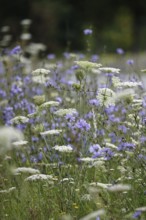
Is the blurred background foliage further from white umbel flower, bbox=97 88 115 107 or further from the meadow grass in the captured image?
white umbel flower, bbox=97 88 115 107

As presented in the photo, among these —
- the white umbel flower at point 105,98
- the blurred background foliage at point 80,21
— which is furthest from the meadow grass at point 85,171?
the blurred background foliage at point 80,21

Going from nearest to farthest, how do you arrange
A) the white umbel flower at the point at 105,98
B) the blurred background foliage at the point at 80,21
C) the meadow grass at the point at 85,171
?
the meadow grass at the point at 85,171, the white umbel flower at the point at 105,98, the blurred background foliage at the point at 80,21

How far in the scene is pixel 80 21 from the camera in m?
28.3

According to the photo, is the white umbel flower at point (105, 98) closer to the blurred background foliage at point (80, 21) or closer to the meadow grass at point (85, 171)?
the meadow grass at point (85, 171)

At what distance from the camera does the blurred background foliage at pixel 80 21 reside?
79.2 ft

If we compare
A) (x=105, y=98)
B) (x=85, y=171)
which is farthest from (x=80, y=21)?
(x=105, y=98)

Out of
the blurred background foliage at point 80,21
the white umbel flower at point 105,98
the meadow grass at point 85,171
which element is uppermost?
the blurred background foliage at point 80,21

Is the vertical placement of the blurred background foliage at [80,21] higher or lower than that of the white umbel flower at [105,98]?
higher

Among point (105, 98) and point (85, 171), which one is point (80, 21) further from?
point (105, 98)

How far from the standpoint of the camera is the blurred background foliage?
2414 cm

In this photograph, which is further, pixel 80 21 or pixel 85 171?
pixel 80 21

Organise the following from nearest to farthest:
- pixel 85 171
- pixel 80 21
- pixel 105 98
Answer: pixel 105 98
pixel 85 171
pixel 80 21

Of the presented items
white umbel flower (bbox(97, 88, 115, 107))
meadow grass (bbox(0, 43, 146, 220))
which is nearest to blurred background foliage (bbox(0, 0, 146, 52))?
meadow grass (bbox(0, 43, 146, 220))

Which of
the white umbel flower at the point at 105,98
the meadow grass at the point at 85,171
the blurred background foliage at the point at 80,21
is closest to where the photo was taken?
the meadow grass at the point at 85,171
